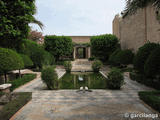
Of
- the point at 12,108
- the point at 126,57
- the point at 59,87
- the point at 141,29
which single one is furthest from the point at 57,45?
the point at 12,108

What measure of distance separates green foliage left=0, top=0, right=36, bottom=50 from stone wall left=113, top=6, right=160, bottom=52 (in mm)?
11643

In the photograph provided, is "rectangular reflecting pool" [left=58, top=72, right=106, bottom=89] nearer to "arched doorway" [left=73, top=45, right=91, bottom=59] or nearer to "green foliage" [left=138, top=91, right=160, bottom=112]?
"green foliage" [left=138, top=91, right=160, bottom=112]

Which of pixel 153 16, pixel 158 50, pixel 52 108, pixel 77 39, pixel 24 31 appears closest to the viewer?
pixel 52 108

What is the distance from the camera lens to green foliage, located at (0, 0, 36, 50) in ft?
26.9

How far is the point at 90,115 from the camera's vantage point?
380 cm

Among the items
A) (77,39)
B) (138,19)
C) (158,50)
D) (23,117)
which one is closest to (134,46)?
(138,19)

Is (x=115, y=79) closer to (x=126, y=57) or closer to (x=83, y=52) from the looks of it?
(x=126, y=57)

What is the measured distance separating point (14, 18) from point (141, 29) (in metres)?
13.9

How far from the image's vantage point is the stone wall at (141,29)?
12211 mm

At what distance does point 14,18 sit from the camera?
8.58 m

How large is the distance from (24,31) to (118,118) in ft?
29.7

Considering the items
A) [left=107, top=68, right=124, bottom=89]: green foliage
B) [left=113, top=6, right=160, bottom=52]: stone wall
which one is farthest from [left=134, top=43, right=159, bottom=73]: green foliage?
[left=113, top=6, right=160, bottom=52]: stone wall

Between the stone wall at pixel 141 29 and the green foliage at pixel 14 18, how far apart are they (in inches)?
458

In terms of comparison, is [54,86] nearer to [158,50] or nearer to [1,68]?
[1,68]
